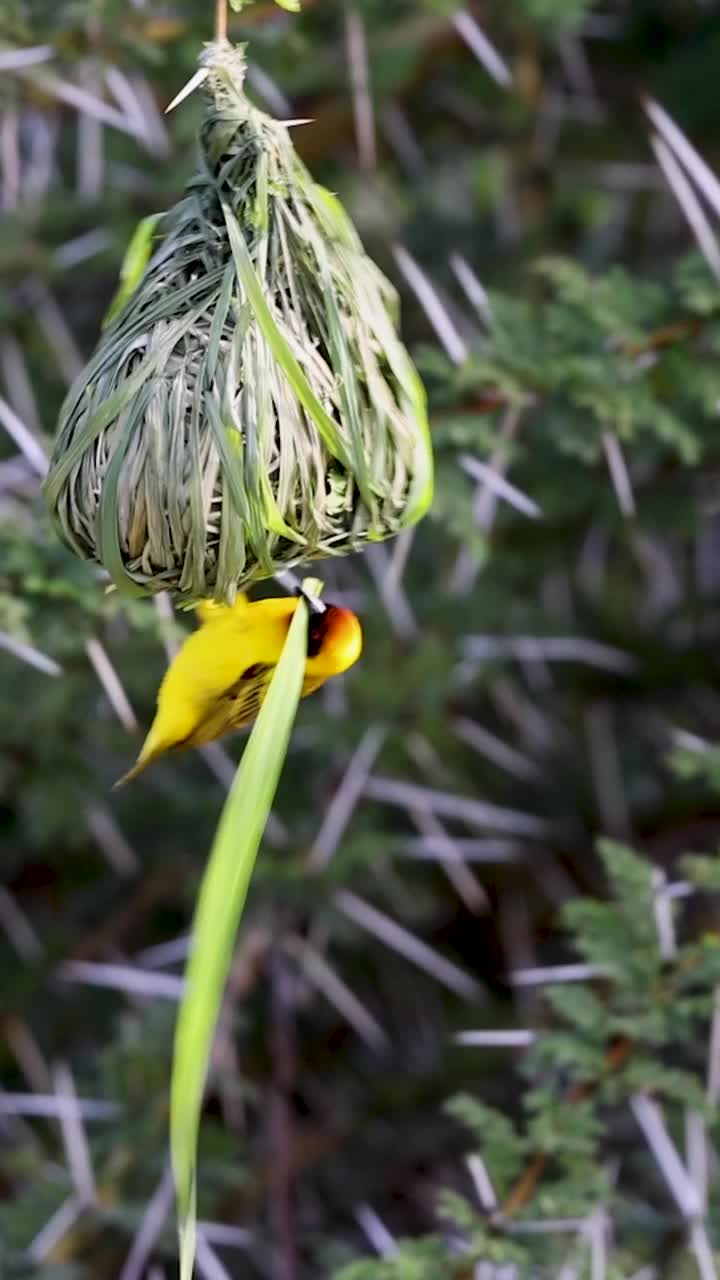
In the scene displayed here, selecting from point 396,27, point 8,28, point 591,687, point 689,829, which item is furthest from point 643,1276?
point 396,27

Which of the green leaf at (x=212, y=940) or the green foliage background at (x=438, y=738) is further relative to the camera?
the green foliage background at (x=438, y=738)

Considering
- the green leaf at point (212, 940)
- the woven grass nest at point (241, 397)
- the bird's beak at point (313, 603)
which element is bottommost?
the bird's beak at point (313, 603)

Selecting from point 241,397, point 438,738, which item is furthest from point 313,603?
point 438,738

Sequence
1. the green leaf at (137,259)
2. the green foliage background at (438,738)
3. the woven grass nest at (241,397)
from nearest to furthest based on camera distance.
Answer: the woven grass nest at (241,397)
the green leaf at (137,259)
the green foliage background at (438,738)

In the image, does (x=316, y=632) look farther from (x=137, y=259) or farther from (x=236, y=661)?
(x=137, y=259)

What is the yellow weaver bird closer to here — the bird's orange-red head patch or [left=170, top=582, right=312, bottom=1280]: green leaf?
the bird's orange-red head patch

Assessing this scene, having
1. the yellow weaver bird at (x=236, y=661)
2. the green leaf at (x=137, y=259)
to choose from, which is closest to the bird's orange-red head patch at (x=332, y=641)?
the yellow weaver bird at (x=236, y=661)

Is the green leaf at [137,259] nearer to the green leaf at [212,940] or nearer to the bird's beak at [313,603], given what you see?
the bird's beak at [313,603]

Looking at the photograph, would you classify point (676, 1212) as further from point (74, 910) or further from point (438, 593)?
point (74, 910)
